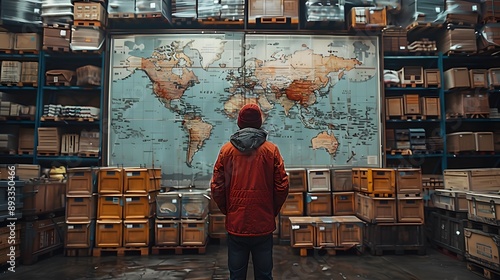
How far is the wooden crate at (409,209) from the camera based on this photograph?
762 cm

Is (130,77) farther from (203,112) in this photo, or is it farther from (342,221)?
A: (342,221)

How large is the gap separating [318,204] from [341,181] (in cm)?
87

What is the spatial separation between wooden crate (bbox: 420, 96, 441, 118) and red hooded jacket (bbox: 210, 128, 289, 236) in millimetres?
8424

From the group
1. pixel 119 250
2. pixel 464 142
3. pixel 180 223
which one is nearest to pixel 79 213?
pixel 119 250

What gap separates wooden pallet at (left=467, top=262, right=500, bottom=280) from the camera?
576 centimetres

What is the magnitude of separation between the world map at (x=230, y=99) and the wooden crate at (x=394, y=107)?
1.17 feet

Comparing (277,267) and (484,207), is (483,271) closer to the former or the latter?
(484,207)

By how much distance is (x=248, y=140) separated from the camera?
11.0 feet

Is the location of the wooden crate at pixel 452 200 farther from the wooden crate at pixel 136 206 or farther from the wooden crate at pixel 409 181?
the wooden crate at pixel 136 206

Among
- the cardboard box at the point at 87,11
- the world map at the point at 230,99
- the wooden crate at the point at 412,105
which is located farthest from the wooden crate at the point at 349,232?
the cardboard box at the point at 87,11

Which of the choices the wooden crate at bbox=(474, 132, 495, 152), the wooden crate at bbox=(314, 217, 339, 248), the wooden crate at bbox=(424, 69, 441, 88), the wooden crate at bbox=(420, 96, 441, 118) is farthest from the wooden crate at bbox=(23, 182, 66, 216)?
the wooden crate at bbox=(474, 132, 495, 152)

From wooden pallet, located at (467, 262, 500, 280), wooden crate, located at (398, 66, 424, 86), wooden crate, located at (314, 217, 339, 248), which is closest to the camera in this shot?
wooden pallet, located at (467, 262, 500, 280)

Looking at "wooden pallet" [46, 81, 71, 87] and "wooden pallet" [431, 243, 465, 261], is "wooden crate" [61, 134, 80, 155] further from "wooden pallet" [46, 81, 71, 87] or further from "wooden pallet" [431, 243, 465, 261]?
"wooden pallet" [431, 243, 465, 261]

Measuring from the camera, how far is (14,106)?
9781mm
